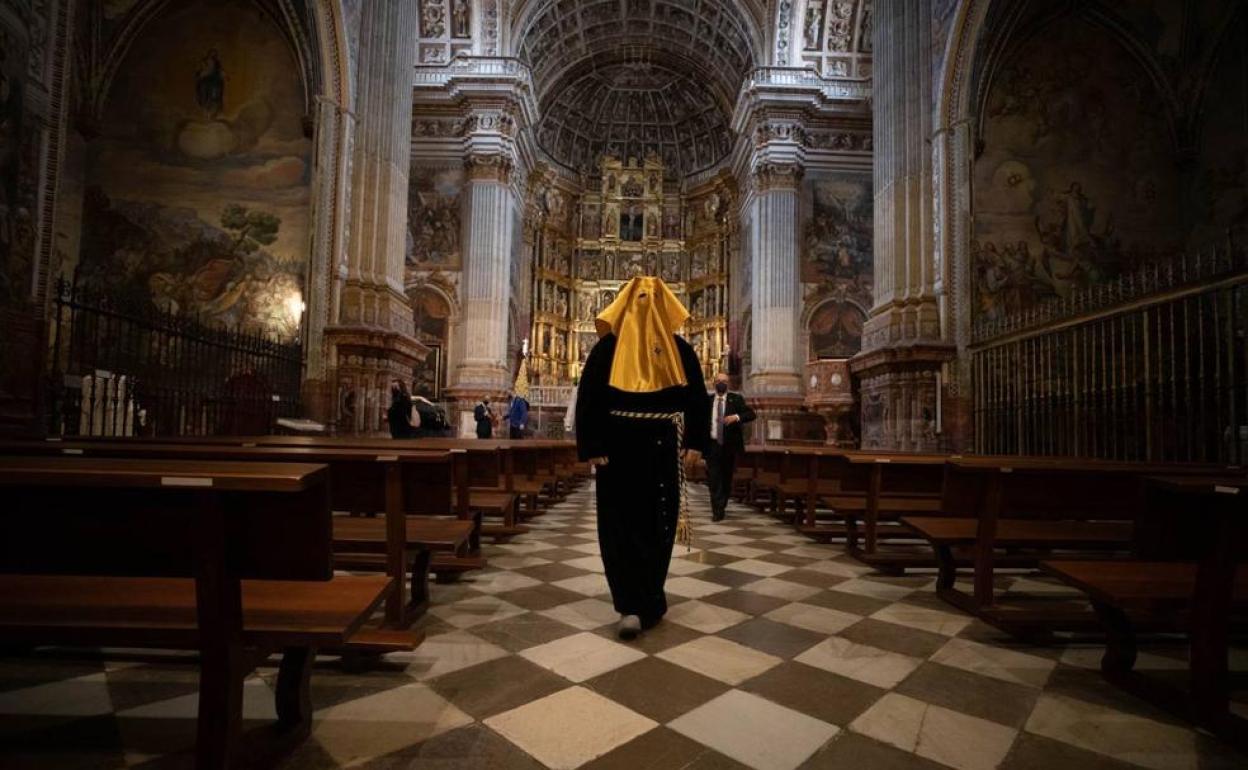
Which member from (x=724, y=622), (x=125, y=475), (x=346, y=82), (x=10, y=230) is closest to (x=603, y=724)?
(x=724, y=622)

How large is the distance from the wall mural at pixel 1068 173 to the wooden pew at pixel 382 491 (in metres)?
11.4

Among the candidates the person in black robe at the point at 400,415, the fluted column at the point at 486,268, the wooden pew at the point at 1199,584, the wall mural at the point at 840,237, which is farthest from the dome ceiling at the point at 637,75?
the wooden pew at the point at 1199,584

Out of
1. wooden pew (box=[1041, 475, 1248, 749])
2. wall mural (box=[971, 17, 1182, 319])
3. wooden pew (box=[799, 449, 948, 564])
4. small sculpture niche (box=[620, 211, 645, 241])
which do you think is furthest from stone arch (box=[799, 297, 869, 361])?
wooden pew (box=[1041, 475, 1248, 749])

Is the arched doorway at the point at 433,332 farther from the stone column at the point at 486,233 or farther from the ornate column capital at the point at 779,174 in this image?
the ornate column capital at the point at 779,174

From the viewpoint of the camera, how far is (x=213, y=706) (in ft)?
4.78

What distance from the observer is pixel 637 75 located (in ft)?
83.7

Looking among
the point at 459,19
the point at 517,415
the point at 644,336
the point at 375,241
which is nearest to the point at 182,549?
the point at 644,336

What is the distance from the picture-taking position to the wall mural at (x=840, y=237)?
17922mm

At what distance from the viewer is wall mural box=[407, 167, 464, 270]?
740 inches

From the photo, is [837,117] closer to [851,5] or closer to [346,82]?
[851,5]

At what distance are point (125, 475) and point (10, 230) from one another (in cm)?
496

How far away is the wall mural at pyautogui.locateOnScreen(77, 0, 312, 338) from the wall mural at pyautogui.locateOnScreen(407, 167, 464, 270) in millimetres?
7968

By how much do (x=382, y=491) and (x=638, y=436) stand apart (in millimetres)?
1252

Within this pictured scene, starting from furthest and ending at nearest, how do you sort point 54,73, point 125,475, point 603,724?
point 54,73 → point 603,724 → point 125,475
